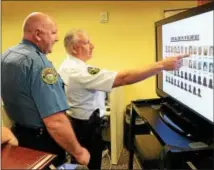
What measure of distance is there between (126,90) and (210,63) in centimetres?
236

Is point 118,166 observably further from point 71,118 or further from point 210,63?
point 210,63

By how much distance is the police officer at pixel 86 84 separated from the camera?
1.83 meters

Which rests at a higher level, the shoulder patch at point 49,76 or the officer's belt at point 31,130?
the shoulder patch at point 49,76

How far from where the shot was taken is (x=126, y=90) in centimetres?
354

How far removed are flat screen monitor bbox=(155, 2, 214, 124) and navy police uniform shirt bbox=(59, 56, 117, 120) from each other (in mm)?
395

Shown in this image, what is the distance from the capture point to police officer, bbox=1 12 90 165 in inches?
58.4

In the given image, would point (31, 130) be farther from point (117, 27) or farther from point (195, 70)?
point (117, 27)

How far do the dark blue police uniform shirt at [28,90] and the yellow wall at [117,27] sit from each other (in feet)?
6.54

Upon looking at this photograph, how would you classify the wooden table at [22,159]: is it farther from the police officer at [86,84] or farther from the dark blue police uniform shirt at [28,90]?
the police officer at [86,84]

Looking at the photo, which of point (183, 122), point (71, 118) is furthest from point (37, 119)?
point (183, 122)

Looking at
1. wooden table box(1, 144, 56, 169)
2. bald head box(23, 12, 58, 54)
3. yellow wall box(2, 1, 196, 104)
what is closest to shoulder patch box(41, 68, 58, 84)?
bald head box(23, 12, 58, 54)

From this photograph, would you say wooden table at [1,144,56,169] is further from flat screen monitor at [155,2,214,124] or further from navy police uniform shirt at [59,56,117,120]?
navy police uniform shirt at [59,56,117,120]

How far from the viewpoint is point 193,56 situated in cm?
139

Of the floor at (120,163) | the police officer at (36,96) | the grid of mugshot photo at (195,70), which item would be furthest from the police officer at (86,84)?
the floor at (120,163)
